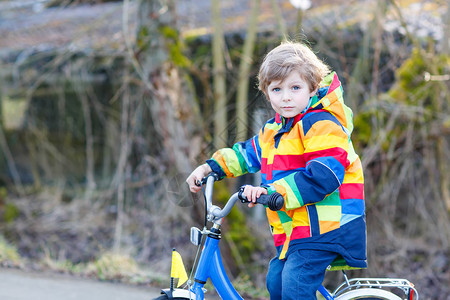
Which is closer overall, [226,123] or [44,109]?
[226,123]

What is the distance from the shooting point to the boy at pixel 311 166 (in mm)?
2328

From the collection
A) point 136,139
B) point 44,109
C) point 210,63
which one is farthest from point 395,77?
point 44,109

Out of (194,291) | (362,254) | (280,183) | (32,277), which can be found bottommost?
(32,277)

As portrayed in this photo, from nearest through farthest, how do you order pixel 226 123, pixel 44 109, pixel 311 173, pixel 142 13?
pixel 311 173 → pixel 142 13 → pixel 226 123 → pixel 44 109

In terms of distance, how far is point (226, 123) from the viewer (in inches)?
238

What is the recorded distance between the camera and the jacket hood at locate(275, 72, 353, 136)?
239cm

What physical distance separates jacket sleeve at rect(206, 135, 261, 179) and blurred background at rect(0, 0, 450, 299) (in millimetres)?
276

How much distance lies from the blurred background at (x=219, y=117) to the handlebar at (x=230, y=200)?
0.34 meters

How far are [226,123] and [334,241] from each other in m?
3.79

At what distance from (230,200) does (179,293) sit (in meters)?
0.46

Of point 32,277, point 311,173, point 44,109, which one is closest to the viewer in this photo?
point 311,173

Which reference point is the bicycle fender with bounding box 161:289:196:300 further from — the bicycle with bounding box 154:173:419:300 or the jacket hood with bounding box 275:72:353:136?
the jacket hood with bounding box 275:72:353:136

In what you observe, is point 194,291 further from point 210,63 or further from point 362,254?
point 210,63

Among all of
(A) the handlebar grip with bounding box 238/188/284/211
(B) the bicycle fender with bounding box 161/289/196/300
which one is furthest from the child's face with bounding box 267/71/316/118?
(B) the bicycle fender with bounding box 161/289/196/300
